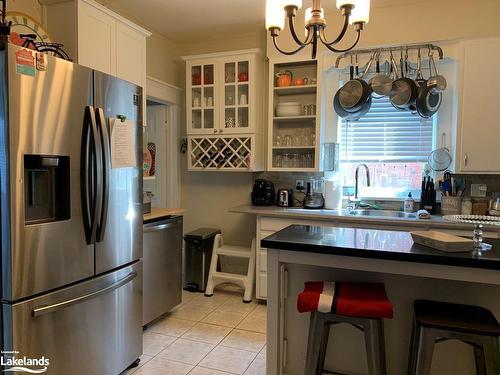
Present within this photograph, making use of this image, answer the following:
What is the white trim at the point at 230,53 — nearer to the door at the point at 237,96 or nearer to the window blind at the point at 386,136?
the door at the point at 237,96

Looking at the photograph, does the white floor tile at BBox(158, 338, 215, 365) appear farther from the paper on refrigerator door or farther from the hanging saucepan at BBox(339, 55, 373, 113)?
the hanging saucepan at BBox(339, 55, 373, 113)

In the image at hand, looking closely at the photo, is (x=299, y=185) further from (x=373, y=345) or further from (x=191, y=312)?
(x=373, y=345)

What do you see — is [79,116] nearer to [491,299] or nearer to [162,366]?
[162,366]

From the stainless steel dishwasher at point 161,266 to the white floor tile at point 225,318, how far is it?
0.32 metres

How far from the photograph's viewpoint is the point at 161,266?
9.32 feet

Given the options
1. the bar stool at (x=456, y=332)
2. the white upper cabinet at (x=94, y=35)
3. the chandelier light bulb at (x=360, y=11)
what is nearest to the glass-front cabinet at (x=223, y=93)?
the white upper cabinet at (x=94, y=35)

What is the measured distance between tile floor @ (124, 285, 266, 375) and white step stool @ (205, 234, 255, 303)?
0.38 feet

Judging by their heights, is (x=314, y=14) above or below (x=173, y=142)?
above

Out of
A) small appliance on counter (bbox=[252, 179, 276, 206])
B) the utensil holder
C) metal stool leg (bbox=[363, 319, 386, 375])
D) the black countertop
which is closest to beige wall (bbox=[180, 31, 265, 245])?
small appliance on counter (bbox=[252, 179, 276, 206])

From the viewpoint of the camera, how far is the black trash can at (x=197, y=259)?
12.1 feet

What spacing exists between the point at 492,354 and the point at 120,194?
6.40 ft

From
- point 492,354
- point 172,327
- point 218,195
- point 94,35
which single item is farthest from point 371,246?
point 218,195

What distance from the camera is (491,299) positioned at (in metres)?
1.64

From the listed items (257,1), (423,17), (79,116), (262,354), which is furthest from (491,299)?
(257,1)
